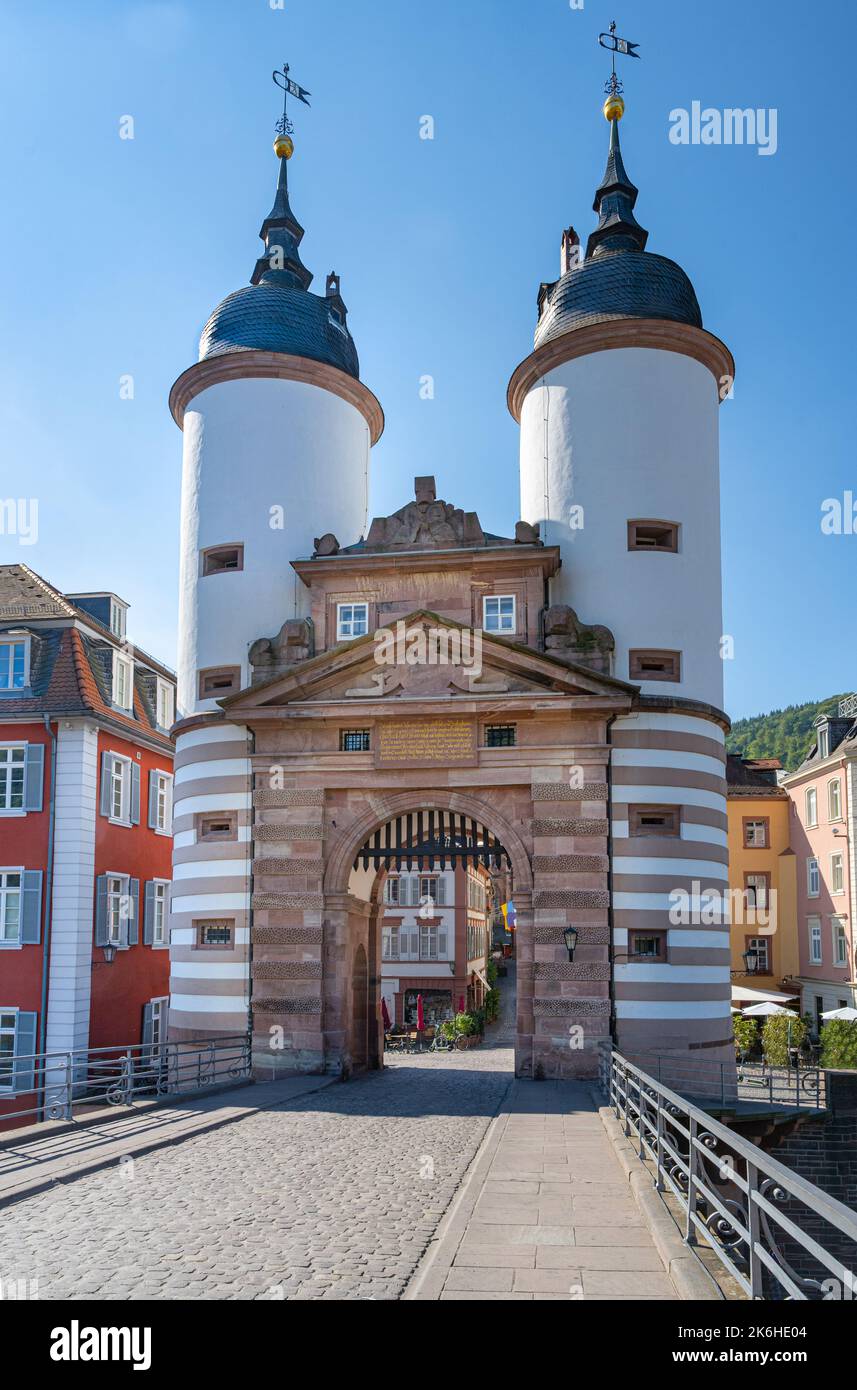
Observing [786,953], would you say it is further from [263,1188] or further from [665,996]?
[263,1188]

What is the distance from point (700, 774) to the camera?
79.7 feet

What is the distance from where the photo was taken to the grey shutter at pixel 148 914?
3306 centimetres

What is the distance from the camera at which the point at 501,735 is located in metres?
23.5

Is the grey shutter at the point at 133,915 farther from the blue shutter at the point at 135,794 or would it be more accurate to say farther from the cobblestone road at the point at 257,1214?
the cobblestone road at the point at 257,1214

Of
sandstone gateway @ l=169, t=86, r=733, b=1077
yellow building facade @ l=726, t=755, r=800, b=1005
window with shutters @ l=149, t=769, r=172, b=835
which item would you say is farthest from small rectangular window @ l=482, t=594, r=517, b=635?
yellow building facade @ l=726, t=755, r=800, b=1005

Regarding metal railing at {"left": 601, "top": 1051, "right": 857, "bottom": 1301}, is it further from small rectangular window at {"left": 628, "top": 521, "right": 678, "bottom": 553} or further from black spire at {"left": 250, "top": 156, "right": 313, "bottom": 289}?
black spire at {"left": 250, "top": 156, "right": 313, "bottom": 289}

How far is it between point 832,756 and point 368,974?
23.0 metres

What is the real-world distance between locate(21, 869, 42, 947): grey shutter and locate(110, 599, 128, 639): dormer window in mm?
8531

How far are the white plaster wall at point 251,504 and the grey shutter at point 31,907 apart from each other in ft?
18.6

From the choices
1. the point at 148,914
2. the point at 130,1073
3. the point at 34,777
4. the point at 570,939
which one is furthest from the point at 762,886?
the point at 130,1073

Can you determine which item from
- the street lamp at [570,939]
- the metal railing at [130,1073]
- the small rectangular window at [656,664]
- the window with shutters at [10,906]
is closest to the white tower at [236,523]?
the metal railing at [130,1073]

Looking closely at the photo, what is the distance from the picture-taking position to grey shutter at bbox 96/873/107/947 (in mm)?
29350

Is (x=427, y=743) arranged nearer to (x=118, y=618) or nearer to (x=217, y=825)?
(x=217, y=825)

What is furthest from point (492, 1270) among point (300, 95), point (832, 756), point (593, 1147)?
point (832, 756)
